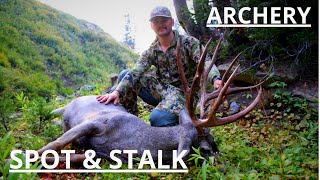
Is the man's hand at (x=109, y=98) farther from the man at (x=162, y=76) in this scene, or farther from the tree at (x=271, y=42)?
the tree at (x=271, y=42)

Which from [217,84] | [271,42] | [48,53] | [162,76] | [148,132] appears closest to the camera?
[148,132]

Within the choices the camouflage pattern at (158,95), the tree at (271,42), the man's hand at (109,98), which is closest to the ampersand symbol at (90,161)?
the man's hand at (109,98)

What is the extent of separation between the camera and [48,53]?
13805 millimetres

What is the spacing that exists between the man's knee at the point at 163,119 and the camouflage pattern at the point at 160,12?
1.04 meters

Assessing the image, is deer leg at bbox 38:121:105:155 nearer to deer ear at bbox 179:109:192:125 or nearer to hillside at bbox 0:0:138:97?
deer ear at bbox 179:109:192:125

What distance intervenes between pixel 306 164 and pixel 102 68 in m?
14.3

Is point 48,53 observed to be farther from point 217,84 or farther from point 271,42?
point 217,84

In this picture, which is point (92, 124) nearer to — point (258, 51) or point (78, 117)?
point (78, 117)

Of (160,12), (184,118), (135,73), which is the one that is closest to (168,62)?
(135,73)

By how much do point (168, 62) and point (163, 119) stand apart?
2.66 ft

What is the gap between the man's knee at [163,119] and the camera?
3762 millimetres

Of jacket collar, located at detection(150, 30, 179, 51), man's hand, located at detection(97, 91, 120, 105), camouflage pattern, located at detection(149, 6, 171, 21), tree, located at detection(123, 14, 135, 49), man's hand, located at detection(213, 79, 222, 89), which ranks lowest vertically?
man's hand, located at detection(97, 91, 120, 105)

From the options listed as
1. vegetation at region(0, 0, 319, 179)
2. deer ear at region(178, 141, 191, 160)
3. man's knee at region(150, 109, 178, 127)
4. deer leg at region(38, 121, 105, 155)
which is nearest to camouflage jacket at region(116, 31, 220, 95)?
man's knee at region(150, 109, 178, 127)

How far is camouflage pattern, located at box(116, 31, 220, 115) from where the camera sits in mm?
4137
